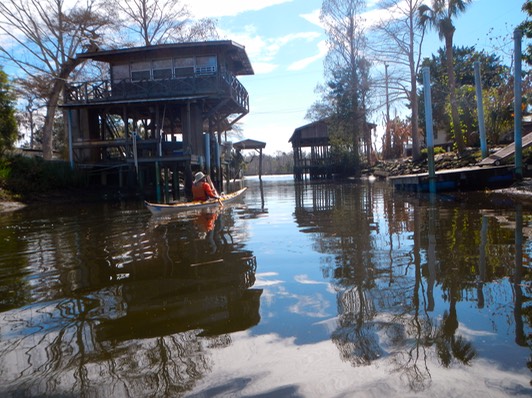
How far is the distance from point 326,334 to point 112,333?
5.56 feet

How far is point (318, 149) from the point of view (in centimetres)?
4262

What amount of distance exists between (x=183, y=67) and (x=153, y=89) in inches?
79.6

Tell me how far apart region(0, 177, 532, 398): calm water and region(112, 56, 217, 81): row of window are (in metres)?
16.8

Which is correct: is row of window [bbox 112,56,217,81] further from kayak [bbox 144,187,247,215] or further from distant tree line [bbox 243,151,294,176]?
distant tree line [bbox 243,151,294,176]

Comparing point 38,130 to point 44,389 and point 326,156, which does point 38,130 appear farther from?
point 44,389

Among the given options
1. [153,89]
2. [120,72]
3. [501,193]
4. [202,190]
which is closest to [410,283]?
[202,190]

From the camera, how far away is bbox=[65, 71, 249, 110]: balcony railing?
845 inches

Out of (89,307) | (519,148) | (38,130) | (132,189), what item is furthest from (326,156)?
(89,307)

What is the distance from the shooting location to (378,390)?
8.07ft

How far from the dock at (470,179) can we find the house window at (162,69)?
1356 centimetres

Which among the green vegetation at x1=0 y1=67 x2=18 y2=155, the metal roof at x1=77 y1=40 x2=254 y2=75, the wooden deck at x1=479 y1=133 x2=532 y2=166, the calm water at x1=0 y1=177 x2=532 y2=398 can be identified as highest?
the metal roof at x1=77 y1=40 x2=254 y2=75

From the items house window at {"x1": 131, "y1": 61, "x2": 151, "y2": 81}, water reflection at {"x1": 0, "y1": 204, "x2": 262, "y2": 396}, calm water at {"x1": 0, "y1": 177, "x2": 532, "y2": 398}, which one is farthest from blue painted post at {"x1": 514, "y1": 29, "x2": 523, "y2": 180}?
house window at {"x1": 131, "y1": 61, "x2": 151, "y2": 81}

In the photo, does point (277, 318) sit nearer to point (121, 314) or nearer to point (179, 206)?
point (121, 314)

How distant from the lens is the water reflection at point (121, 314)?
276 centimetres
